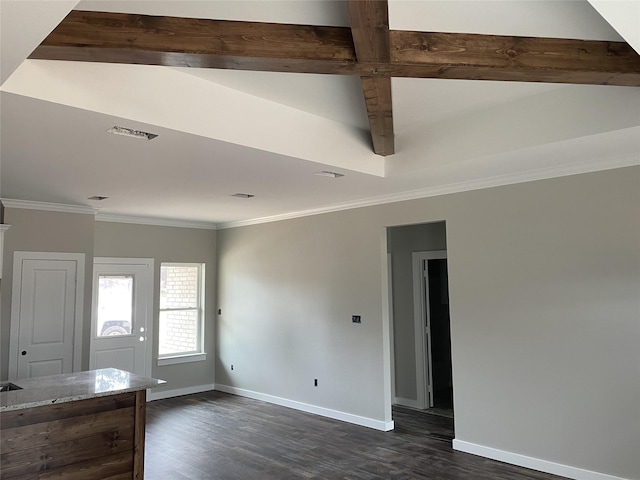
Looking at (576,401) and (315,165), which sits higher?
(315,165)

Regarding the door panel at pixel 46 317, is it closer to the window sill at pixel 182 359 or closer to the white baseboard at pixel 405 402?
the window sill at pixel 182 359

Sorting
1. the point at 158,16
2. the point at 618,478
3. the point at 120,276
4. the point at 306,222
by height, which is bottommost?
the point at 618,478

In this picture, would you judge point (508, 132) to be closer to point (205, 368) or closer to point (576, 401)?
point (576, 401)

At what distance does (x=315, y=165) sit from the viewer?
3939mm

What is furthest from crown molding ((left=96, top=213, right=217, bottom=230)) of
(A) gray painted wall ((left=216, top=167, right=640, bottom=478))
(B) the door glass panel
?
(A) gray painted wall ((left=216, top=167, right=640, bottom=478))

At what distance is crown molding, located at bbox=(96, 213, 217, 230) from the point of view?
654 cm

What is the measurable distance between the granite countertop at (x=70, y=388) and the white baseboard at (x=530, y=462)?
292 centimetres

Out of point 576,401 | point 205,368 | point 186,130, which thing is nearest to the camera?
point 186,130

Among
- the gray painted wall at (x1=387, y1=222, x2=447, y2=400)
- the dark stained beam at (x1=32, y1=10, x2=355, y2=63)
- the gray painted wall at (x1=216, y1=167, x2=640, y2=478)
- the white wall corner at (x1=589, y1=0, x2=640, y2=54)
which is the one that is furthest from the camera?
the gray painted wall at (x1=387, y1=222, x2=447, y2=400)

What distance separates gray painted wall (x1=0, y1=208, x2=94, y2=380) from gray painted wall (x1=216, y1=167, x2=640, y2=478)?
2732 millimetres

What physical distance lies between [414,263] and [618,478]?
3278 mm

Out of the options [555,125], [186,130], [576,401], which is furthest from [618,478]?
[186,130]

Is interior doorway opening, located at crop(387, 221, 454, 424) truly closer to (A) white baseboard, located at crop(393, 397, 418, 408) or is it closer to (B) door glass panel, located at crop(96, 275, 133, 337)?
(A) white baseboard, located at crop(393, 397, 418, 408)

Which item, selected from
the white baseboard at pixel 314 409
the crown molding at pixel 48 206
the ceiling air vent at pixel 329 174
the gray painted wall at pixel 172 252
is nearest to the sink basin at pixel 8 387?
the crown molding at pixel 48 206
